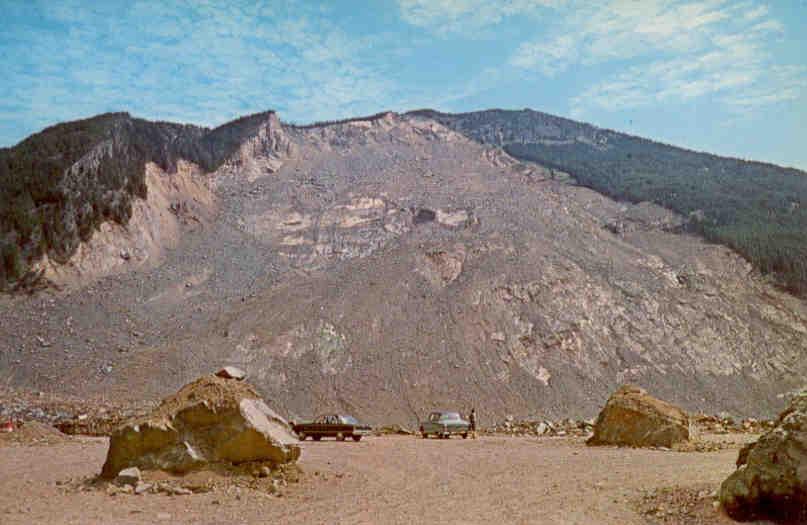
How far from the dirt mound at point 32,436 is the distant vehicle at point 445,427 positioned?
12.5 meters

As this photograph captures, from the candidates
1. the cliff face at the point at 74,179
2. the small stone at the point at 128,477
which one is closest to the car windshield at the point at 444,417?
the small stone at the point at 128,477

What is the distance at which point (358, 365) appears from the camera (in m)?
34.7

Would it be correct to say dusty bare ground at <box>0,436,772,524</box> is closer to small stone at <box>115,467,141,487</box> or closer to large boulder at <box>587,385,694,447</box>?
small stone at <box>115,467,141,487</box>

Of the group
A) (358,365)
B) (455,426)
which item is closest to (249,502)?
(455,426)

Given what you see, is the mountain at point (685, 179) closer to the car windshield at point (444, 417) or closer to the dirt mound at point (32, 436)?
the car windshield at point (444, 417)

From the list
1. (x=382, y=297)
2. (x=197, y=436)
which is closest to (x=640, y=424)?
(x=197, y=436)

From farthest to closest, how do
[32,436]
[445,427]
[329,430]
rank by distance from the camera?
[445,427], [329,430], [32,436]

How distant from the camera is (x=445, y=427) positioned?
84.5 ft

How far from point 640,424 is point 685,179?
195 feet

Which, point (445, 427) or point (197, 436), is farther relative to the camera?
point (445, 427)

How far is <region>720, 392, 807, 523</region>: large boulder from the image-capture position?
8.08 m

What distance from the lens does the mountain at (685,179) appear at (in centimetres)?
5309

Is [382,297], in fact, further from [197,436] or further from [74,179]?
[197,436]

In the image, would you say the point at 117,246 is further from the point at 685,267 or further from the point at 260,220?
the point at 685,267
